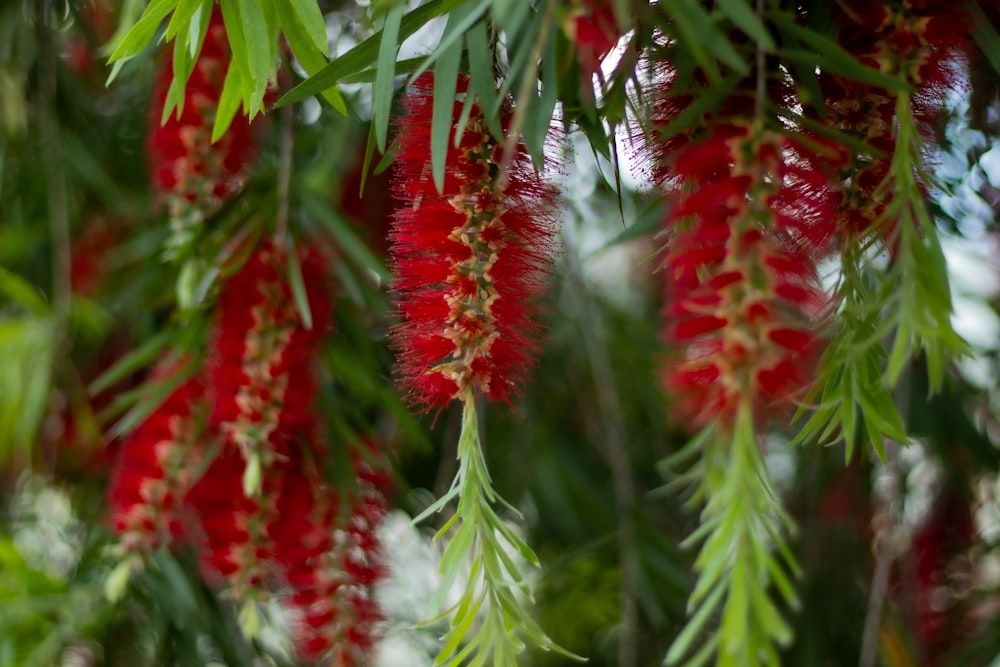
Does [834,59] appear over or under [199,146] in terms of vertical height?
under

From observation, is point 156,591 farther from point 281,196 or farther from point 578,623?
point 578,623

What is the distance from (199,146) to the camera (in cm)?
84

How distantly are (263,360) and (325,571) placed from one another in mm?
185

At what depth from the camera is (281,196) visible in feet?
2.65

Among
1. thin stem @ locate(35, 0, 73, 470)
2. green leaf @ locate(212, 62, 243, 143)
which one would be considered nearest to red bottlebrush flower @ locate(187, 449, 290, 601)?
green leaf @ locate(212, 62, 243, 143)

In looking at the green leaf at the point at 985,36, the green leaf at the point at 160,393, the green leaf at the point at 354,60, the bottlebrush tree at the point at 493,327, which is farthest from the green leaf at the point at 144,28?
the green leaf at the point at 985,36

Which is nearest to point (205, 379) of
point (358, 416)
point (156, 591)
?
point (358, 416)

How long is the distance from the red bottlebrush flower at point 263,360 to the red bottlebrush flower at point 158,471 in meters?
0.06

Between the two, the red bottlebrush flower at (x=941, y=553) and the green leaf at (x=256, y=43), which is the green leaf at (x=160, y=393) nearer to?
the green leaf at (x=256, y=43)

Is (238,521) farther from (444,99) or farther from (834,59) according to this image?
(834,59)

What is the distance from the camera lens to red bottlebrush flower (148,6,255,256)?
82 cm

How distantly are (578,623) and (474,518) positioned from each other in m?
1.06

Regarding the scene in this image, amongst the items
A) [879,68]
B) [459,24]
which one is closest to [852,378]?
[879,68]

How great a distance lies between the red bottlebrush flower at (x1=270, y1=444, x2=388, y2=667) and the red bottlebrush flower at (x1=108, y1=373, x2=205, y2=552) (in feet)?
0.33
